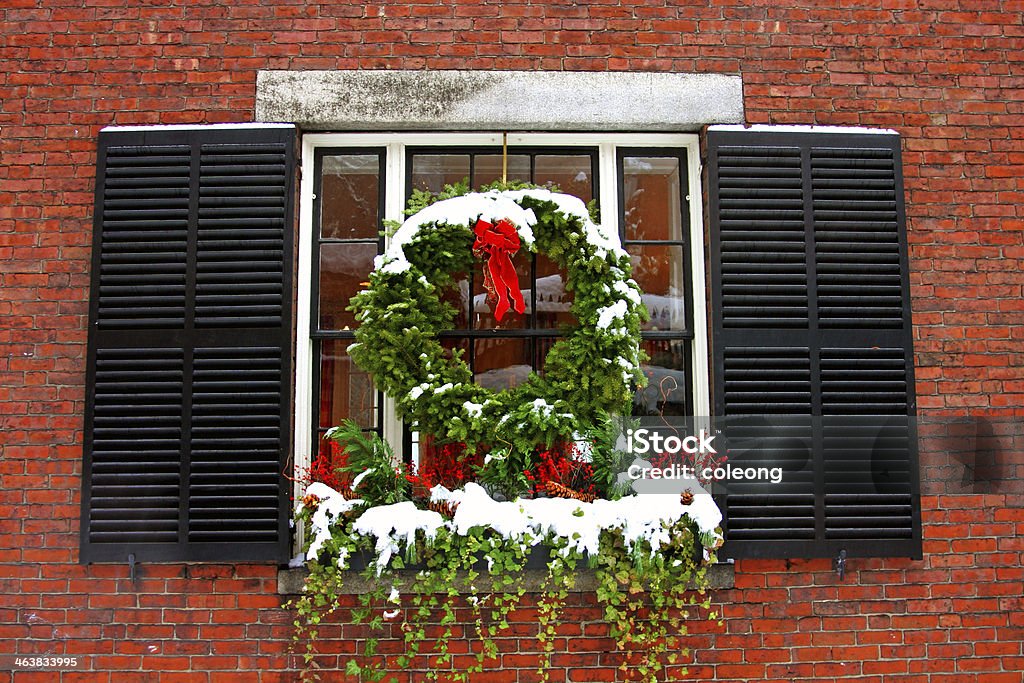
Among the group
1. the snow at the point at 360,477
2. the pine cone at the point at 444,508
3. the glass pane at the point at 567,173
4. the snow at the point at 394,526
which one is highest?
the glass pane at the point at 567,173

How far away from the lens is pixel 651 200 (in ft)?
14.8

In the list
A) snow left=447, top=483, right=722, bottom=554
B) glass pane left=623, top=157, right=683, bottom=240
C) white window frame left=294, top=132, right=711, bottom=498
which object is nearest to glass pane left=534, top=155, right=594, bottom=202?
white window frame left=294, top=132, right=711, bottom=498

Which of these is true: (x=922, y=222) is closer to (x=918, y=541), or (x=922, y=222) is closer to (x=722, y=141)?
(x=722, y=141)

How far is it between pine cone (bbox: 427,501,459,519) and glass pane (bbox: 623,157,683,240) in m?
1.74

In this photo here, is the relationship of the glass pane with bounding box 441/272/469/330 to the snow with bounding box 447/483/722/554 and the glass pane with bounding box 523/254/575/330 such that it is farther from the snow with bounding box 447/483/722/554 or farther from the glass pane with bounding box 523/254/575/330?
the snow with bounding box 447/483/722/554

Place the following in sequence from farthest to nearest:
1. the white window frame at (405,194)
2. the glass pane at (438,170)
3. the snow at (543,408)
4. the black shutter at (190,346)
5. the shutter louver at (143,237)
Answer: the glass pane at (438,170), the white window frame at (405,194), the shutter louver at (143,237), the black shutter at (190,346), the snow at (543,408)

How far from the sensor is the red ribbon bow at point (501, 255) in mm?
3945

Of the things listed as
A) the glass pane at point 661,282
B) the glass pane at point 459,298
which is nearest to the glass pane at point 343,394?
the glass pane at point 459,298

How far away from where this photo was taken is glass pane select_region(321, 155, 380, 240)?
4441mm

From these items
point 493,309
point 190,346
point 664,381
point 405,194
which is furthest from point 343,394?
point 664,381

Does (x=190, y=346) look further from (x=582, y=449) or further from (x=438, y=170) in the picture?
(x=582, y=449)

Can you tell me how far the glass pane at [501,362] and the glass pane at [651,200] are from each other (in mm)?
878

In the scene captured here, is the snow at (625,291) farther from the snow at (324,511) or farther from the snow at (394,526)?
the snow at (324,511)

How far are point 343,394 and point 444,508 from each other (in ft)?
2.89
